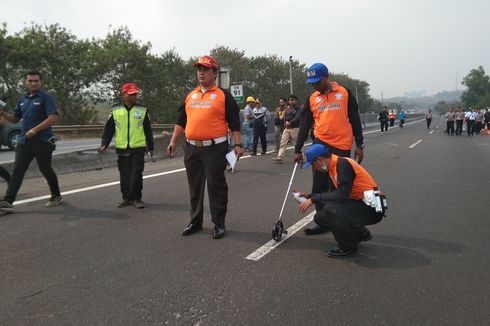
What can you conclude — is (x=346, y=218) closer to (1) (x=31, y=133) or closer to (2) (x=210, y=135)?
(2) (x=210, y=135)

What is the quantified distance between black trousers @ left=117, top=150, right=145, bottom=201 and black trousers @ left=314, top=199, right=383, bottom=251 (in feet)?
10.6

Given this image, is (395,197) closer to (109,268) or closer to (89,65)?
(109,268)

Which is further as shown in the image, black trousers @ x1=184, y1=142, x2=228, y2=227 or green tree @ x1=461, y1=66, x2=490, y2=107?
green tree @ x1=461, y1=66, x2=490, y2=107

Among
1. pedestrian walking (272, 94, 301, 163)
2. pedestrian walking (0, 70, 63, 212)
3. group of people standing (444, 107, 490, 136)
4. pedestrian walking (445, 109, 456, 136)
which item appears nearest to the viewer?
pedestrian walking (0, 70, 63, 212)

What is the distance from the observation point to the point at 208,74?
4797 millimetres

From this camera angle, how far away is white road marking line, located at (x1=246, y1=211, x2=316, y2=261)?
4.33 metres

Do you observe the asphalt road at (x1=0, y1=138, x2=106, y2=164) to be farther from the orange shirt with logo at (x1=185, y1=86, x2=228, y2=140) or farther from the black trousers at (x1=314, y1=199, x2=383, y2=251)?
the black trousers at (x1=314, y1=199, x2=383, y2=251)

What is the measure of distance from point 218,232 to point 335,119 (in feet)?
6.22

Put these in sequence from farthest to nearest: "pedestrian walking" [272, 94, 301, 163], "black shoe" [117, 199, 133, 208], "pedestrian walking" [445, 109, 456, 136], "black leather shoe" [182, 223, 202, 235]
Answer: "pedestrian walking" [445, 109, 456, 136]
"pedestrian walking" [272, 94, 301, 163]
"black shoe" [117, 199, 133, 208]
"black leather shoe" [182, 223, 202, 235]

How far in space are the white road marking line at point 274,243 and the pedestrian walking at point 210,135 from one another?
2.02 ft

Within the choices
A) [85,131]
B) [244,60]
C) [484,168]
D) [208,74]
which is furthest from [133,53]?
[208,74]

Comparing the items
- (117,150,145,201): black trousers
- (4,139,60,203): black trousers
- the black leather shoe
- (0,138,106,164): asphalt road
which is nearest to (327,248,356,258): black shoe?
the black leather shoe

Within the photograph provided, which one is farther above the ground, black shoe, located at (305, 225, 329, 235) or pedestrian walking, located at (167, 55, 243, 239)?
pedestrian walking, located at (167, 55, 243, 239)

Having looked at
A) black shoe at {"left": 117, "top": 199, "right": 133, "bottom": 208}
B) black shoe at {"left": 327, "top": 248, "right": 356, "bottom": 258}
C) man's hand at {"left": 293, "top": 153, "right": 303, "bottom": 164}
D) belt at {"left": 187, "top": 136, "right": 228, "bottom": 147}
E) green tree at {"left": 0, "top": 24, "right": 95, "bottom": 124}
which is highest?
green tree at {"left": 0, "top": 24, "right": 95, "bottom": 124}
